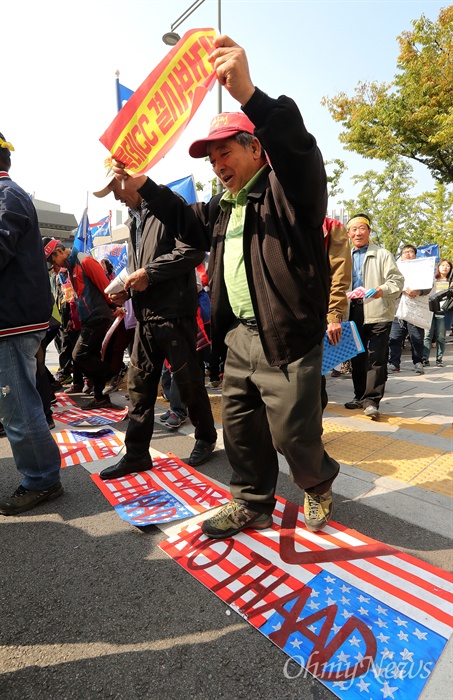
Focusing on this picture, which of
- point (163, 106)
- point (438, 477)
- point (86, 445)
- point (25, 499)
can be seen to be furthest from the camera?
point (86, 445)

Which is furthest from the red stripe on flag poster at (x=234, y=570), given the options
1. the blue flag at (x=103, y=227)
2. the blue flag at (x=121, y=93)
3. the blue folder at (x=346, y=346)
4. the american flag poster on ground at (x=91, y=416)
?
the blue flag at (x=103, y=227)

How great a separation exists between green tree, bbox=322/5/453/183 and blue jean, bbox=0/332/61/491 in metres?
12.2

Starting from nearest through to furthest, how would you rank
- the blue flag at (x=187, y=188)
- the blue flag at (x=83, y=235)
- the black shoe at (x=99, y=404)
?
the black shoe at (x=99, y=404), the blue flag at (x=187, y=188), the blue flag at (x=83, y=235)

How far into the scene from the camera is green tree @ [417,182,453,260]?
1997cm

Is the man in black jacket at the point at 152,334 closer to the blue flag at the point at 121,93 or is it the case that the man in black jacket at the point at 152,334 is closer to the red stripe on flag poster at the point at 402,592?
the blue flag at the point at 121,93

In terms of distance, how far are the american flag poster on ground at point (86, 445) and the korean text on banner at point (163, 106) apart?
2.30m

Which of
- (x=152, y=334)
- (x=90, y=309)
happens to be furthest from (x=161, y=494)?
(x=90, y=309)

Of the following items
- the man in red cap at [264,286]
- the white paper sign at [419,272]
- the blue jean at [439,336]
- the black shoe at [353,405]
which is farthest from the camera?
the blue jean at [439,336]

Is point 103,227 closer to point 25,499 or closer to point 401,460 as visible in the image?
point 25,499

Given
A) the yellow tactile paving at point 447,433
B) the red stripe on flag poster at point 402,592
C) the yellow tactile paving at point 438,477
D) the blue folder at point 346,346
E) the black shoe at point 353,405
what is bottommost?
the red stripe on flag poster at point 402,592

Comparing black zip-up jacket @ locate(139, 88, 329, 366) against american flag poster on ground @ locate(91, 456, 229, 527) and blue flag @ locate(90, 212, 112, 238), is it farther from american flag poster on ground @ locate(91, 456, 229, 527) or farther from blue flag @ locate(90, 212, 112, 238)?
blue flag @ locate(90, 212, 112, 238)

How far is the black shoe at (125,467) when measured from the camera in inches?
115

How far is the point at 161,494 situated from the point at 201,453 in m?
0.64

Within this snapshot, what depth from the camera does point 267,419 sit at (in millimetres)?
2166
